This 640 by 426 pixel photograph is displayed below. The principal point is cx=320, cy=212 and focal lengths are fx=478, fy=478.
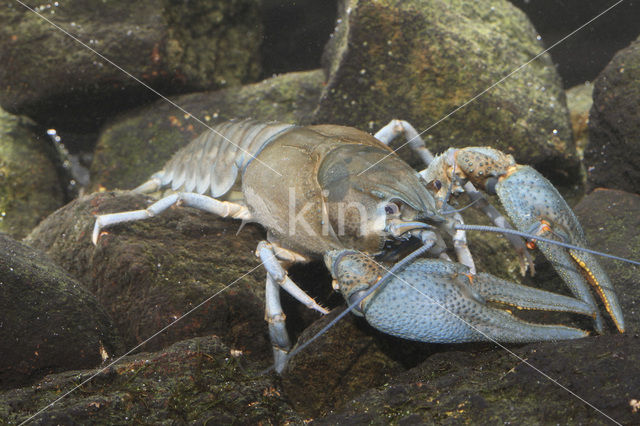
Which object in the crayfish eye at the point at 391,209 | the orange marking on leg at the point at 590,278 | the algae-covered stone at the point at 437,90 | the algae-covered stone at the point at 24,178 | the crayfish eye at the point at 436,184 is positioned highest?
the algae-covered stone at the point at 437,90

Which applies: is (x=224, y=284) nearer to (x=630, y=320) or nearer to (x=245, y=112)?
(x=630, y=320)

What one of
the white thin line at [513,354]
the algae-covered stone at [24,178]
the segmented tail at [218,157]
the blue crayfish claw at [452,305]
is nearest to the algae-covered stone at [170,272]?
the segmented tail at [218,157]


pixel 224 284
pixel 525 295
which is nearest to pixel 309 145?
pixel 224 284

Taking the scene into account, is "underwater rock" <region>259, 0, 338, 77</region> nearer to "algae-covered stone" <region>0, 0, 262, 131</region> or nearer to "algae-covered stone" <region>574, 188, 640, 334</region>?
"algae-covered stone" <region>0, 0, 262, 131</region>

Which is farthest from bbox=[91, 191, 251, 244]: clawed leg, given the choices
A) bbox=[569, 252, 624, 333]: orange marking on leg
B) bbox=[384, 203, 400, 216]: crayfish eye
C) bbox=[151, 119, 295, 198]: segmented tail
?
bbox=[569, 252, 624, 333]: orange marking on leg

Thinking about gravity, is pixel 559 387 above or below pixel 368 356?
above

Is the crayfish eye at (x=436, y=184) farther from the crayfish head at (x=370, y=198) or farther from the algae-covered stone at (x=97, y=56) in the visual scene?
the algae-covered stone at (x=97, y=56)
